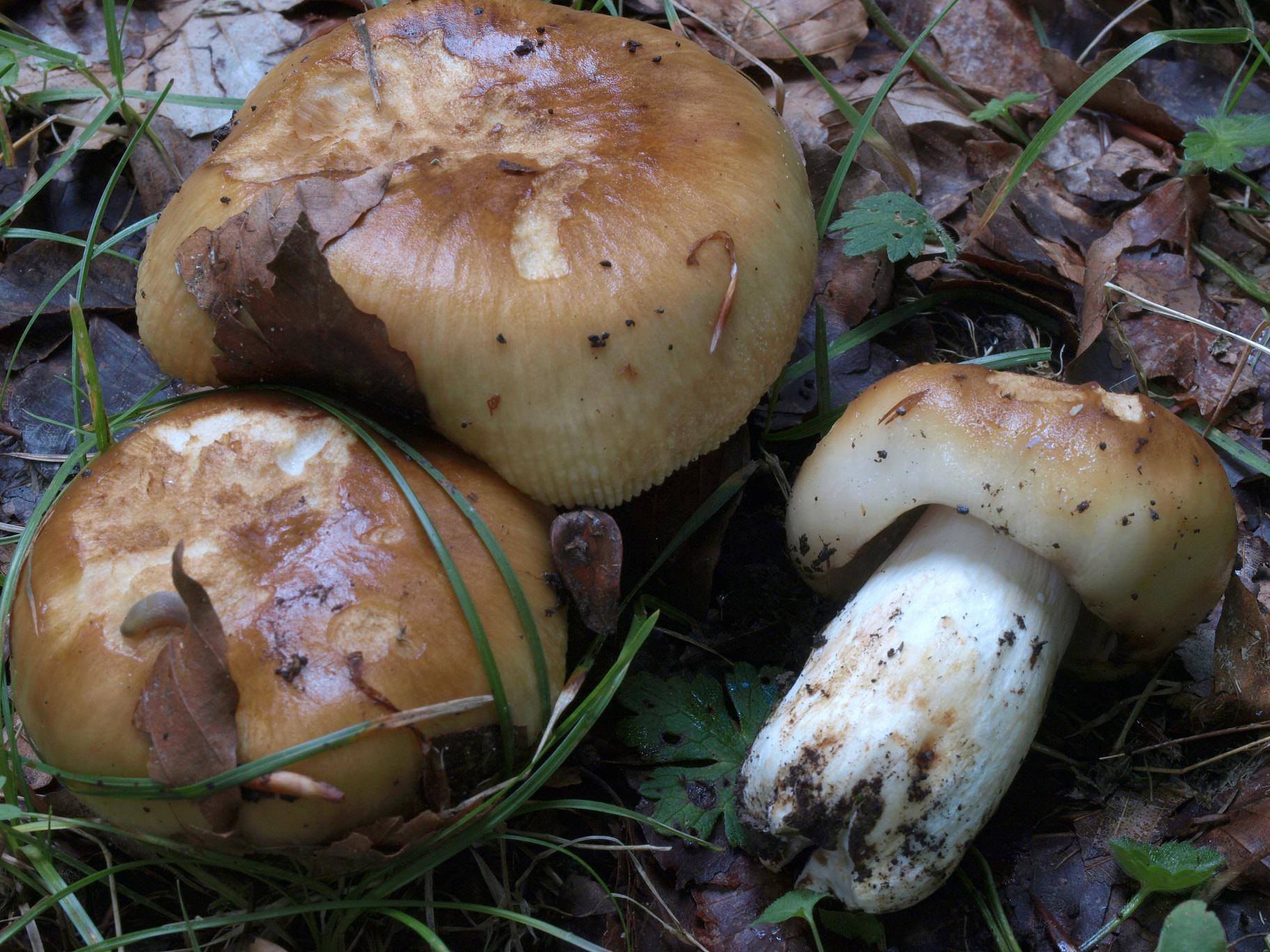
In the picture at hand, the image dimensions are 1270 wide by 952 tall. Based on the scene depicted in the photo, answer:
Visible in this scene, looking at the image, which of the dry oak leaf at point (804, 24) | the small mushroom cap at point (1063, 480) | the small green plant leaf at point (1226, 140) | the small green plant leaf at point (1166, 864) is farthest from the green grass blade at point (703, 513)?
the dry oak leaf at point (804, 24)

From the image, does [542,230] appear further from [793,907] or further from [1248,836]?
[1248,836]

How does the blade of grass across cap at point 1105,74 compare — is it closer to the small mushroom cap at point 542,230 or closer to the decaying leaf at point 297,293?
the small mushroom cap at point 542,230

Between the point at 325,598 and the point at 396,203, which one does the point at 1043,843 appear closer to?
the point at 325,598

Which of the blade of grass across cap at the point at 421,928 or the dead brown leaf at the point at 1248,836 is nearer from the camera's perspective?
the blade of grass across cap at the point at 421,928

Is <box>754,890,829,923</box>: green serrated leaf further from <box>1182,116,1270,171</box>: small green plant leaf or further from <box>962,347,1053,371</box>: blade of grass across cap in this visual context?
<box>1182,116,1270,171</box>: small green plant leaf

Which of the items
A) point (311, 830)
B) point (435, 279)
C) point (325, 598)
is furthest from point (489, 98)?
point (311, 830)

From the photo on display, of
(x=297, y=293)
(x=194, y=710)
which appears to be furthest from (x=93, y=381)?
(x=194, y=710)

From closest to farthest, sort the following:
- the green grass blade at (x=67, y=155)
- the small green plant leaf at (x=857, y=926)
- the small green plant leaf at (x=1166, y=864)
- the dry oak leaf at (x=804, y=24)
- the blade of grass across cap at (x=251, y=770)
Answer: the blade of grass across cap at (x=251, y=770), the small green plant leaf at (x=1166, y=864), the small green plant leaf at (x=857, y=926), the green grass blade at (x=67, y=155), the dry oak leaf at (x=804, y=24)
